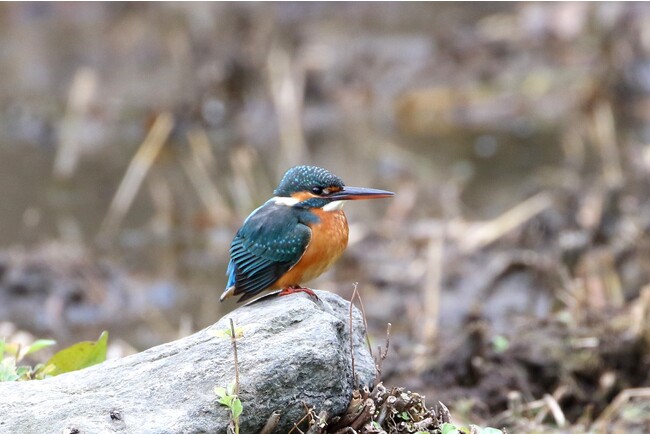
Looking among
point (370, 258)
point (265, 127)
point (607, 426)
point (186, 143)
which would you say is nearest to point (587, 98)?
point (265, 127)

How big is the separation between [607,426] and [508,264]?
2.48m

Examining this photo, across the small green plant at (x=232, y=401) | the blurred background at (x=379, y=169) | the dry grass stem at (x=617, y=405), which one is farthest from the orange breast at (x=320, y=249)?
the dry grass stem at (x=617, y=405)

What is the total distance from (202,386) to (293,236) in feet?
3.01

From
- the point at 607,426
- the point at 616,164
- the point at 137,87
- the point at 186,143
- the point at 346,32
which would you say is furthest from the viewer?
the point at 346,32

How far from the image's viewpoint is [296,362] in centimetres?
300

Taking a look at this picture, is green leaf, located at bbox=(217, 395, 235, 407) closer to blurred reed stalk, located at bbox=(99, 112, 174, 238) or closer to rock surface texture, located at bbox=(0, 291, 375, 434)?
rock surface texture, located at bbox=(0, 291, 375, 434)

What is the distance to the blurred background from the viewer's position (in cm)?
610

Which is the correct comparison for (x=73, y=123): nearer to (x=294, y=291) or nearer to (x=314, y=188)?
→ (x=314, y=188)

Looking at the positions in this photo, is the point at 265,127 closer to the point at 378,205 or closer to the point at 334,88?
the point at 334,88

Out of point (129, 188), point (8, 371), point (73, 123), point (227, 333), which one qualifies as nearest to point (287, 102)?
point (129, 188)

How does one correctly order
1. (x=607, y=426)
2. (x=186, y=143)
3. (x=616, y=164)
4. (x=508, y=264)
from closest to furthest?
(x=607, y=426)
(x=508, y=264)
(x=616, y=164)
(x=186, y=143)

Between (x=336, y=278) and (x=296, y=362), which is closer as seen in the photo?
(x=296, y=362)

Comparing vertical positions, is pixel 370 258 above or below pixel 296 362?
below

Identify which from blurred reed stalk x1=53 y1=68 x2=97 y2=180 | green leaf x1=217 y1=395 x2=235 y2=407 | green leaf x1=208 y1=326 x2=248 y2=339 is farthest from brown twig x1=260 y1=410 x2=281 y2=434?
blurred reed stalk x1=53 y1=68 x2=97 y2=180
